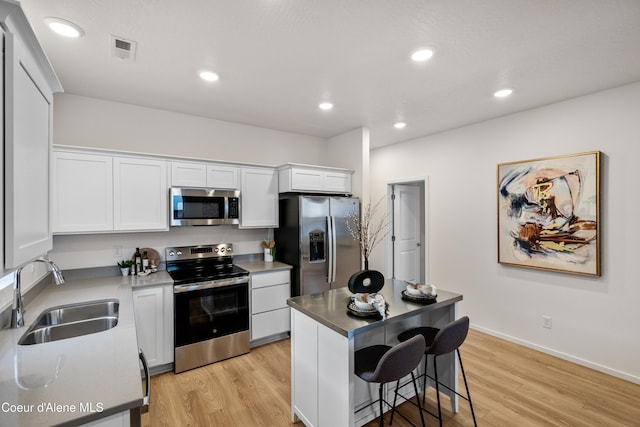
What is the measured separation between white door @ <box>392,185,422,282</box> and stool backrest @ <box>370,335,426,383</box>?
337cm

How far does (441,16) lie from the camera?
1762 mm

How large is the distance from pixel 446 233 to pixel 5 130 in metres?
4.29

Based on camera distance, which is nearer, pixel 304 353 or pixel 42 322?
pixel 42 322

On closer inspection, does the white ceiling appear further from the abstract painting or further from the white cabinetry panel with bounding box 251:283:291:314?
the white cabinetry panel with bounding box 251:283:291:314

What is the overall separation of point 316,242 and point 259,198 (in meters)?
0.90

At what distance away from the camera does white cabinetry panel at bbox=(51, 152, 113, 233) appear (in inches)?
103

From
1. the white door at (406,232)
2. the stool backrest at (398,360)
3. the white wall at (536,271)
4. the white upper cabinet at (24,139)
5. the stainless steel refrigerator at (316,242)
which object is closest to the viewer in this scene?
the white upper cabinet at (24,139)

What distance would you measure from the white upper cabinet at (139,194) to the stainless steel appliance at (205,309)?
46cm

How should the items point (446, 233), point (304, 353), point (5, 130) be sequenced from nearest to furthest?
point (5, 130)
point (304, 353)
point (446, 233)

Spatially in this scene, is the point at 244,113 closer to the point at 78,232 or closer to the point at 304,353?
the point at 78,232

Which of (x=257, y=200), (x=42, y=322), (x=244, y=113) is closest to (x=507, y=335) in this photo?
(x=257, y=200)

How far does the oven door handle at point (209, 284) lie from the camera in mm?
2831

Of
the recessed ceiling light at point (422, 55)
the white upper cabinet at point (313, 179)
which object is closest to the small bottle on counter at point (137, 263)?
the white upper cabinet at point (313, 179)

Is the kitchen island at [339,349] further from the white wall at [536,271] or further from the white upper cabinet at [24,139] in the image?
the white wall at [536,271]
